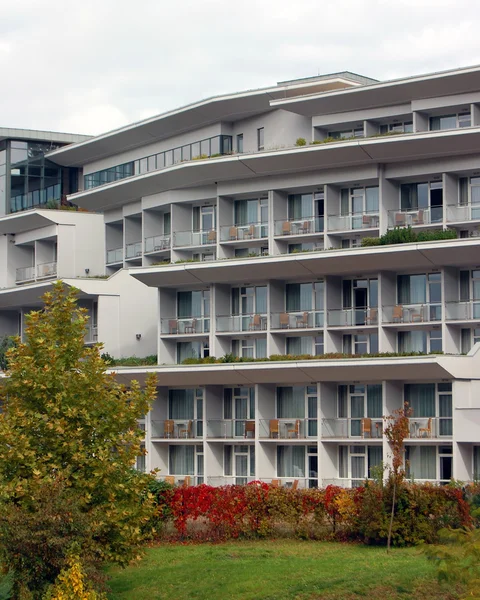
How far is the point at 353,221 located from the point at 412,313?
5.37 meters

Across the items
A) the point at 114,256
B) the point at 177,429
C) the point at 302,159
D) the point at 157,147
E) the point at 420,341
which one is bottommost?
the point at 177,429

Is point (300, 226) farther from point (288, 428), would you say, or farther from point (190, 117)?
point (288, 428)

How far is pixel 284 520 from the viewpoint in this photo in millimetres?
38219

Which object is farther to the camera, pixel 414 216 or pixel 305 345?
pixel 305 345

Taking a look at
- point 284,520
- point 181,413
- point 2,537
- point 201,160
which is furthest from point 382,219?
point 2,537

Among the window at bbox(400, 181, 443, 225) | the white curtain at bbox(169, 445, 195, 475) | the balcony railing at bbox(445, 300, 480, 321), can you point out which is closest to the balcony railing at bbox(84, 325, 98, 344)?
the white curtain at bbox(169, 445, 195, 475)

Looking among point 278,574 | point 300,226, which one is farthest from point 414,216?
point 278,574

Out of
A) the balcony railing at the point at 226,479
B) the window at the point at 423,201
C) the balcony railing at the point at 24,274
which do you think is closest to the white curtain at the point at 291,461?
the balcony railing at the point at 226,479

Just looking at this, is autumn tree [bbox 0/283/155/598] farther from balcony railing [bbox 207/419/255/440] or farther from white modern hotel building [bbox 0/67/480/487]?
balcony railing [bbox 207/419/255/440]

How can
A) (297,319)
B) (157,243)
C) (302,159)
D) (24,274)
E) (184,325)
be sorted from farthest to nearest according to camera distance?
(24,274), (157,243), (184,325), (297,319), (302,159)

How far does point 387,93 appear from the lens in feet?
171

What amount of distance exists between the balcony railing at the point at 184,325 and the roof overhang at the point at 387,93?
37.6 ft

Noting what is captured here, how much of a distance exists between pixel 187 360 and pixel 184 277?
420 cm

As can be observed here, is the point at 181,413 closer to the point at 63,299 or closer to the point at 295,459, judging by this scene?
the point at 295,459
